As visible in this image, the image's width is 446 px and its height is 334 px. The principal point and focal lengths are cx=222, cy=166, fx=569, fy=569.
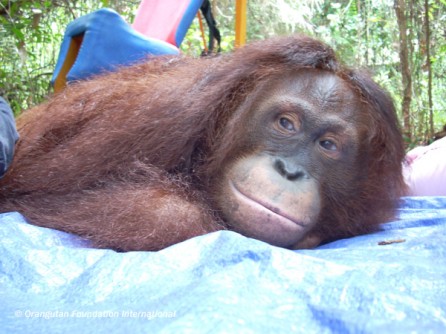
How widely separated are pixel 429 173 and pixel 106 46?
5.20ft

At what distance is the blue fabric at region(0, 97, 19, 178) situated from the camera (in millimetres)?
1538

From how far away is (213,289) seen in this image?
99 cm

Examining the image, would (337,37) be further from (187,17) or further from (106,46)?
(106,46)

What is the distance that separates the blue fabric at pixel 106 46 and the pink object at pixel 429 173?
132 cm

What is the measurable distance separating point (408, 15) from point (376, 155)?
3456 millimetres

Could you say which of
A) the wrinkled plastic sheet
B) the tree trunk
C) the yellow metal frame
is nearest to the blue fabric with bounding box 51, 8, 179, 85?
the yellow metal frame

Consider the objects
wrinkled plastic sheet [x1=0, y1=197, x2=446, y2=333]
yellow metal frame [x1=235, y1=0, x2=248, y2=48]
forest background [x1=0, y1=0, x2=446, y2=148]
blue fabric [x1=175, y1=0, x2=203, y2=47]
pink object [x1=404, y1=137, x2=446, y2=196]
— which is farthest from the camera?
forest background [x1=0, y1=0, x2=446, y2=148]

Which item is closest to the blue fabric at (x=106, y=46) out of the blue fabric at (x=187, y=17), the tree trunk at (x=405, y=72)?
the blue fabric at (x=187, y=17)

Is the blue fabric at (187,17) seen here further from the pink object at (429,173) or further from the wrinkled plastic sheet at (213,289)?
the wrinkled plastic sheet at (213,289)

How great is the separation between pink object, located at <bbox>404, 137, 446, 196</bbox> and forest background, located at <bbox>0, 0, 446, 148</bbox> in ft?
4.15

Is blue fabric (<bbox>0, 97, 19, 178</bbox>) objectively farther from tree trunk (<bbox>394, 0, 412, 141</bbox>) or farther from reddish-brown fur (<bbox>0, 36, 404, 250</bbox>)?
tree trunk (<bbox>394, 0, 412, 141</bbox>)

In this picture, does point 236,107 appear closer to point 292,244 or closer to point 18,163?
point 292,244

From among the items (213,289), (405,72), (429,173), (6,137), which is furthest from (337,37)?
(213,289)

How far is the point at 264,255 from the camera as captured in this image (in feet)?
3.88
